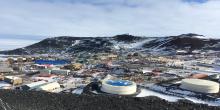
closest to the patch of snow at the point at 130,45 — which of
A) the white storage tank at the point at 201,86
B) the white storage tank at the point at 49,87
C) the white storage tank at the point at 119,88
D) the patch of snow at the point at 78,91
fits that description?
the white storage tank at the point at 49,87

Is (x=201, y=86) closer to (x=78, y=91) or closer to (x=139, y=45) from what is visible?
(x=78, y=91)

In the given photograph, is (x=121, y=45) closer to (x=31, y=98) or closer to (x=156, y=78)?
(x=156, y=78)

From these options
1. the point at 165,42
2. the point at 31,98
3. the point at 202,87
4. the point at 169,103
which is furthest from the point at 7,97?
the point at 165,42

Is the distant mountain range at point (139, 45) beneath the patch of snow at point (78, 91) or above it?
above

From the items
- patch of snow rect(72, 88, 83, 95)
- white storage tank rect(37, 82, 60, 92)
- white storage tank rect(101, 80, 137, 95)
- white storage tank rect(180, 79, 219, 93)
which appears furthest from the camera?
white storage tank rect(37, 82, 60, 92)

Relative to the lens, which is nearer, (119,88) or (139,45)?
(119,88)

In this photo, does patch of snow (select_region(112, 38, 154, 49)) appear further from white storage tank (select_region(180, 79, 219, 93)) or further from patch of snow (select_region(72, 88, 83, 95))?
white storage tank (select_region(180, 79, 219, 93))

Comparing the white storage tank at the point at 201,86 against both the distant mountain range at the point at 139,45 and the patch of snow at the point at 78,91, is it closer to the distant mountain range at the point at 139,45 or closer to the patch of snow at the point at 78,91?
the patch of snow at the point at 78,91

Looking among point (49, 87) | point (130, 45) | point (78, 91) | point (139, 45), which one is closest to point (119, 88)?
point (78, 91)

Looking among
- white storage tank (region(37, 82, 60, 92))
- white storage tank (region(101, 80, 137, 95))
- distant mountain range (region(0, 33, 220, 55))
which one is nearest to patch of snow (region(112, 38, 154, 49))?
distant mountain range (region(0, 33, 220, 55))

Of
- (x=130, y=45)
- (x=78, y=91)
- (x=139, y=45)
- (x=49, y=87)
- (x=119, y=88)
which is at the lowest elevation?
(x=78, y=91)

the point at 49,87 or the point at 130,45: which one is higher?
the point at 130,45
